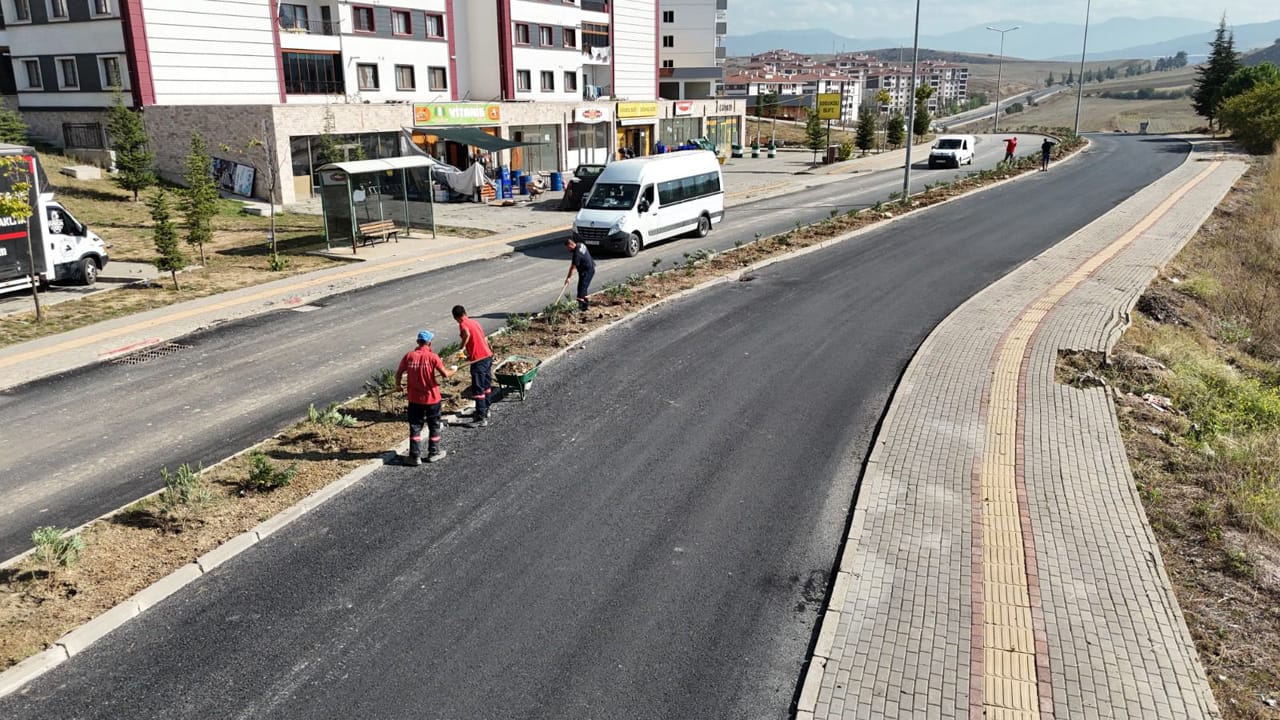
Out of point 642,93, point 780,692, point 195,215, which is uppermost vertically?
point 642,93

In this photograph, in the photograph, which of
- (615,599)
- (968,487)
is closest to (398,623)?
(615,599)

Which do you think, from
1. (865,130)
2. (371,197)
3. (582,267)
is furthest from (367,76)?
(865,130)

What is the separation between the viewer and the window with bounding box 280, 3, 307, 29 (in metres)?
40.0

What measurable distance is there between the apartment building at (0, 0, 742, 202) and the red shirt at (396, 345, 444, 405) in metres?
25.3

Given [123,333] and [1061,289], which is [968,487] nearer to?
[1061,289]

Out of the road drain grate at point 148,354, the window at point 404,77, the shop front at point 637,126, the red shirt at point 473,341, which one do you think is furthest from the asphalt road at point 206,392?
the shop front at point 637,126

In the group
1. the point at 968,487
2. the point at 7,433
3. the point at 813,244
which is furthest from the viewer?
the point at 813,244

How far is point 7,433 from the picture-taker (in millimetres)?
12055

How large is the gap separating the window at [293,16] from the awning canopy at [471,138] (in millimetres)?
8721

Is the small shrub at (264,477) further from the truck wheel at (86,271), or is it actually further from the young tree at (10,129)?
the young tree at (10,129)

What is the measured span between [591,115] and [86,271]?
32657mm

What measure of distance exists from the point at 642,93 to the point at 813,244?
139 ft

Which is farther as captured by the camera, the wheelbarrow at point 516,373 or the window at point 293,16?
the window at point 293,16

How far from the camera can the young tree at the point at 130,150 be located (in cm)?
3017
